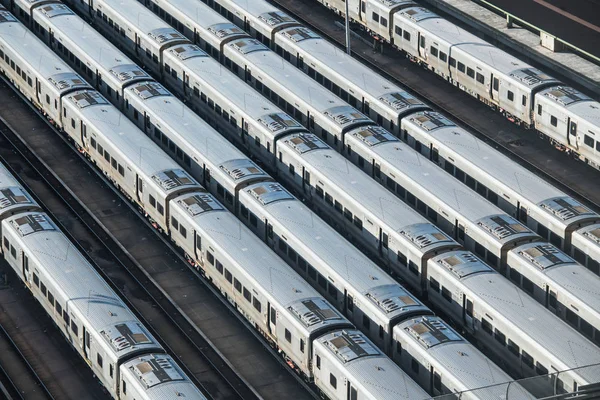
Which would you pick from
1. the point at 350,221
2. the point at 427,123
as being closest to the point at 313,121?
the point at 427,123

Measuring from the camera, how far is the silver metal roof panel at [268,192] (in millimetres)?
75938

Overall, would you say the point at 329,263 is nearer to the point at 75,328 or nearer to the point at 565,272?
the point at 565,272

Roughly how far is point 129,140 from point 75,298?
60.3ft

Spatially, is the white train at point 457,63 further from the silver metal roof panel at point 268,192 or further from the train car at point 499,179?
the silver metal roof panel at point 268,192

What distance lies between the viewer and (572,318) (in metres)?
67.1

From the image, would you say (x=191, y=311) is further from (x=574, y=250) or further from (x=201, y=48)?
(x=201, y=48)

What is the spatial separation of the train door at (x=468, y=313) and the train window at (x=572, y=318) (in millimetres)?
5119

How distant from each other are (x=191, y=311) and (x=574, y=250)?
75.1 feet

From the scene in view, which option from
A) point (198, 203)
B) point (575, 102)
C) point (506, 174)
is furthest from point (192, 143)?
point (575, 102)

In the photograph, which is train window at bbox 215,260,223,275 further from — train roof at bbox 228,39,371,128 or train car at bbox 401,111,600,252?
train car at bbox 401,111,600,252

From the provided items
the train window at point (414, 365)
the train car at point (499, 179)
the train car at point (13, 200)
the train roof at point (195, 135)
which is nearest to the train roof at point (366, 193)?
the train roof at point (195, 135)

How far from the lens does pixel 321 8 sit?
11719 centimetres

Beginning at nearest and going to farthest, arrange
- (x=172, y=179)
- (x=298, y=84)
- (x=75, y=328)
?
(x=75, y=328)
(x=172, y=179)
(x=298, y=84)

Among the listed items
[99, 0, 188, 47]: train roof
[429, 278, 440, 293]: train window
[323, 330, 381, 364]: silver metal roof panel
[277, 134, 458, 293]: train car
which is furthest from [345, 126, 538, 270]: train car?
[99, 0, 188, 47]: train roof
